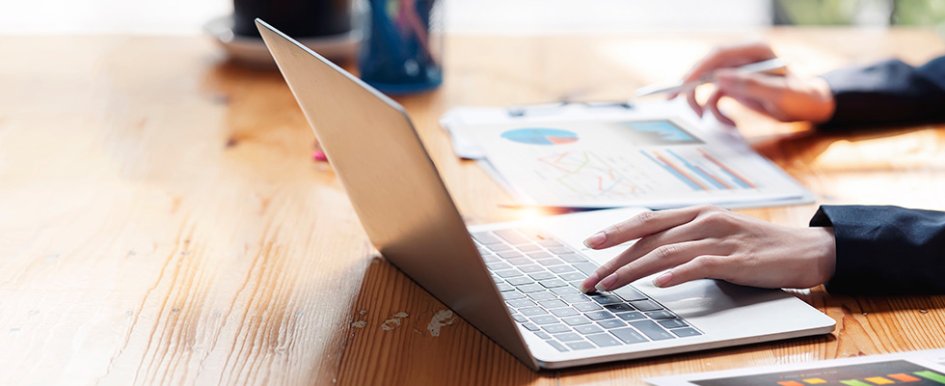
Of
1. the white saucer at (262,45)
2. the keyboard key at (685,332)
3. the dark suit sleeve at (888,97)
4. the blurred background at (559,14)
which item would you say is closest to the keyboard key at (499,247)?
the keyboard key at (685,332)

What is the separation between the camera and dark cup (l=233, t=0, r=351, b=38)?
1.70 metres

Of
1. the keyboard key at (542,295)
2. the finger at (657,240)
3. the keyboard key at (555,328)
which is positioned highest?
the finger at (657,240)

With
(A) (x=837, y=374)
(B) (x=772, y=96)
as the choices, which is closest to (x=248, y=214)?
(A) (x=837, y=374)

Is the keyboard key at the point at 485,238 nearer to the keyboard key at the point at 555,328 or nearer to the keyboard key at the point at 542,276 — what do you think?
the keyboard key at the point at 542,276

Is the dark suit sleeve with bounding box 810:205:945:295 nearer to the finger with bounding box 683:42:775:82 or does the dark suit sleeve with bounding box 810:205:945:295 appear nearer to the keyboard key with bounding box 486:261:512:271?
the keyboard key with bounding box 486:261:512:271

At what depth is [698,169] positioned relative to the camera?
1253 millimetres

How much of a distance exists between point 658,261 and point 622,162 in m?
0.39

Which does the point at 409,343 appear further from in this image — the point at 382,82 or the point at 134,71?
the point at 134,71

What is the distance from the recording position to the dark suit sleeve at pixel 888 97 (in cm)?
147

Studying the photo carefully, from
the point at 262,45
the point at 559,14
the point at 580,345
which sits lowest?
the point at 559,14

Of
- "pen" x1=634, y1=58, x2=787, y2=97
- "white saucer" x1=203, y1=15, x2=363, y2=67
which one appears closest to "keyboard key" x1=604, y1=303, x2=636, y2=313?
"pen" x1=634, y1=58, x2=787, y2=97

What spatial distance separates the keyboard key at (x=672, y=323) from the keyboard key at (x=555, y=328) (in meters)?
0.07

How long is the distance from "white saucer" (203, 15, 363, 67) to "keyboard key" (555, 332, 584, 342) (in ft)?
3.22

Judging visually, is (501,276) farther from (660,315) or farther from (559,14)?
(559,14)
